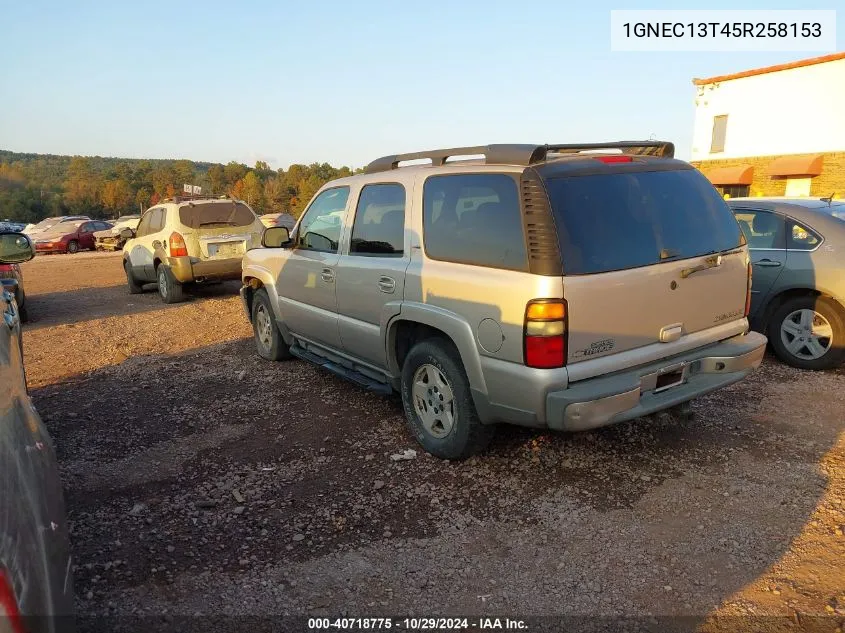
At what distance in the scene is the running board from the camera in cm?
463

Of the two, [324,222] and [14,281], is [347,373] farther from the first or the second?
[14,281]

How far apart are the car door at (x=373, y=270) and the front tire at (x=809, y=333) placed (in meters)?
3.98

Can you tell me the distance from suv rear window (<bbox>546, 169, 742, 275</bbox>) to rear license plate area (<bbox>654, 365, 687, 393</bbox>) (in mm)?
659

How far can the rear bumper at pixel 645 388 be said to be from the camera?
3232 mm

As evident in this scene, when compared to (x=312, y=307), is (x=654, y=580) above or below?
below

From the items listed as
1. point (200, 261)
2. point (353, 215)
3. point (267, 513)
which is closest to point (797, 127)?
point (200, 261)

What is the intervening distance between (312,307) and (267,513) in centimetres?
221

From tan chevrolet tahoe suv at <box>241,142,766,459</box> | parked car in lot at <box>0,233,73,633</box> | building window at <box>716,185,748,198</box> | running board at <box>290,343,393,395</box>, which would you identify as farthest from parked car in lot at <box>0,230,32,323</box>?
building window at <box>716,185,748,198</box>

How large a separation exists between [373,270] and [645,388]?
80.7 inches

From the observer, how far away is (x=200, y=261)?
10391 millimetres

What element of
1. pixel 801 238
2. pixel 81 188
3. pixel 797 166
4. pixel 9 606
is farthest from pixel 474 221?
pixel 81 188

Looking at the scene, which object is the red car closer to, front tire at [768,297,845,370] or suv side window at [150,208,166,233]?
suv side window at [150,208,166,233]

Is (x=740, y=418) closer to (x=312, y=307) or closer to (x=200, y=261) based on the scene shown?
(x=312, y=307)

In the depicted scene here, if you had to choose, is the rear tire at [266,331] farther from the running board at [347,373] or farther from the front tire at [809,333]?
the front tire at [809,333]
